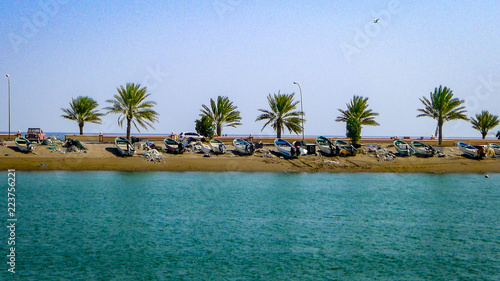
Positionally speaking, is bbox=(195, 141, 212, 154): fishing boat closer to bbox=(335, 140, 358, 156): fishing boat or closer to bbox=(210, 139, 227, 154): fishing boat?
bbox=(210, 139, 227, 154): fishing boat

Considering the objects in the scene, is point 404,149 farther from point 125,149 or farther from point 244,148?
point 125,149

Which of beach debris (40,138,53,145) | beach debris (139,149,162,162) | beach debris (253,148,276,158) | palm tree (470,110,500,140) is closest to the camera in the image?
beach debris (139,149,162,162)

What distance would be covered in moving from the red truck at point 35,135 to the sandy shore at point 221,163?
113 inches

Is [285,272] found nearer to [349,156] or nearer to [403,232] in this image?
[403,232]

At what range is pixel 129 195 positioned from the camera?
3925 cm

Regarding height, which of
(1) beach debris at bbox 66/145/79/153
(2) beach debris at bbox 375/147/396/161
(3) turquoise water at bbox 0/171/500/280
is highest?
(2) beach debris at bbox 375/147/396/161

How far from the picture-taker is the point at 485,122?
3531 inches

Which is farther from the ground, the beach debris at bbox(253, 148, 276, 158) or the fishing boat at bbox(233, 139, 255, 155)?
the fishing boat at bbox(233, 139, 255, 155)

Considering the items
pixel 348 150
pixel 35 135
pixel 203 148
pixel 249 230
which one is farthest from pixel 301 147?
pixel 35 135

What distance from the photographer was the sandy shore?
5256 centimetres

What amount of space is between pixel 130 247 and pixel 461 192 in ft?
111

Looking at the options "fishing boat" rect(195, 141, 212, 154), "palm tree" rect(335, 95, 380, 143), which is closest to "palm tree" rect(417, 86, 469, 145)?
"palm tree" rect(335, 95, 380, 143)

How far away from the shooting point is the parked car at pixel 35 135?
59825 millimetres

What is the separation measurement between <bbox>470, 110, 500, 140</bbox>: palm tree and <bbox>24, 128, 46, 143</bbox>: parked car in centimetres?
7957
